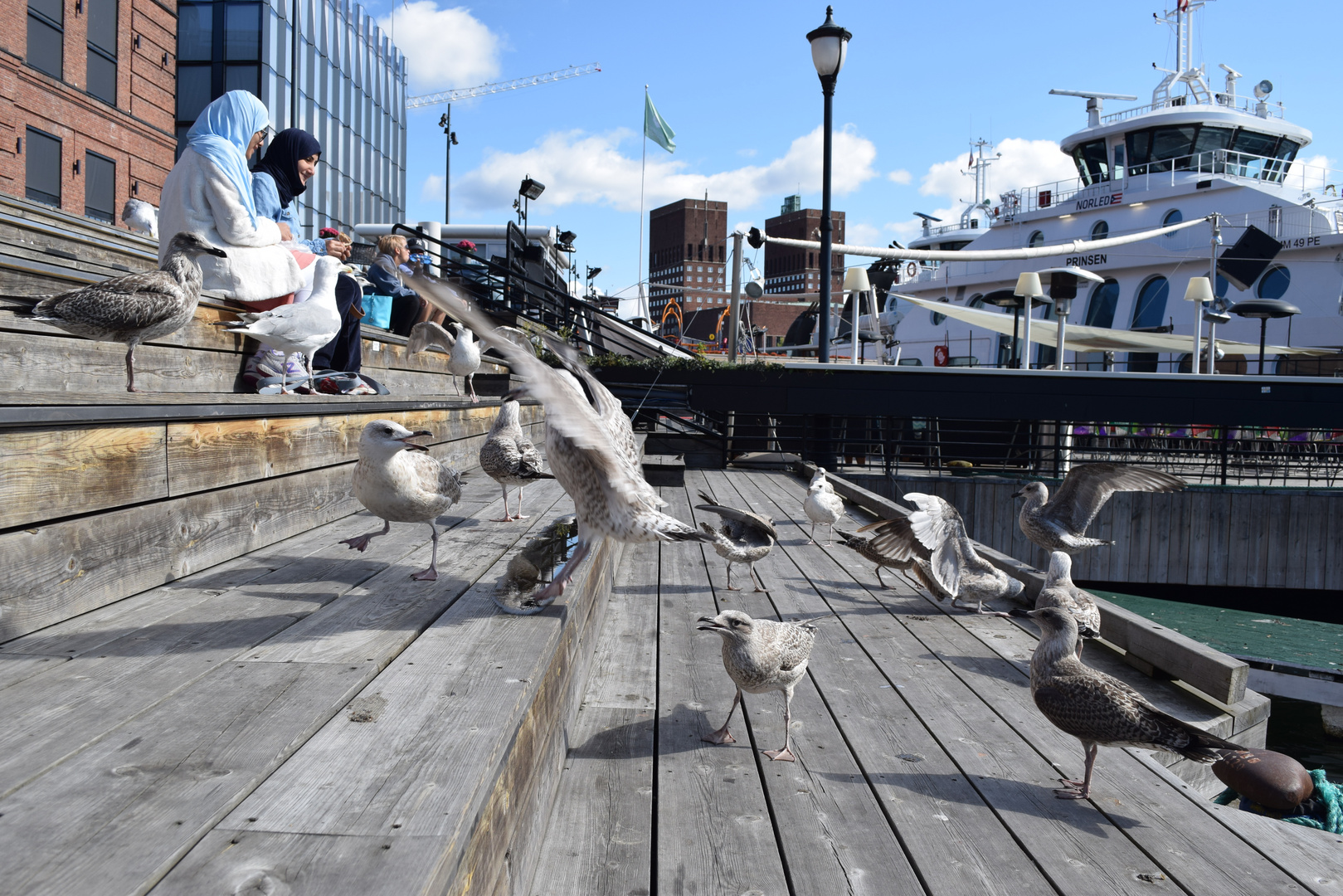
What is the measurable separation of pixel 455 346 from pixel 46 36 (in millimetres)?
17922

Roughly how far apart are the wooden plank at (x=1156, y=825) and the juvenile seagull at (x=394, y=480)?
2215 millimetres

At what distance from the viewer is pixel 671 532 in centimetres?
299

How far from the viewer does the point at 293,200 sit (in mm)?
5758

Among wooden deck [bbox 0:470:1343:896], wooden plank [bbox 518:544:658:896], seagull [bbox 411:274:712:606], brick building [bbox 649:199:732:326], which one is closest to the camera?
wooden deck [bbox 0:470:1343:896]

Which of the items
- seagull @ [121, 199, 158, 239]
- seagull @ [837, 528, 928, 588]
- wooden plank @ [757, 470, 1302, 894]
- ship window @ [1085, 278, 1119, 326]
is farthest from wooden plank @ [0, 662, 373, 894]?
ship window @ [1085, 278, 1119, 326]

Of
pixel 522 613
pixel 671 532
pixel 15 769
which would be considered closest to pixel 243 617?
pixel 522 613

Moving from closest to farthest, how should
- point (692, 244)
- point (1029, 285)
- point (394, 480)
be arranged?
point (394, 480)
point (1029, 285)
point (692, 244)

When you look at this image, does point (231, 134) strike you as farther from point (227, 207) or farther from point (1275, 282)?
point (1275, 282)

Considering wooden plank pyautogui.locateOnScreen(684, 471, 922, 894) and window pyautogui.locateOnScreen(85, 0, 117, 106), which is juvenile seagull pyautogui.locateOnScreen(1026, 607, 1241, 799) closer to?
wooden plank pyautogui.locateOnScreen(684, 471, 922, 894)

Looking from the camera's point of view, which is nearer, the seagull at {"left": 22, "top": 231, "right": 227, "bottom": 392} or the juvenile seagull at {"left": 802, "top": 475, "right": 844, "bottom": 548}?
the seagull at {"left": 22, "top": 231, "right": 227, "bottom": 392}

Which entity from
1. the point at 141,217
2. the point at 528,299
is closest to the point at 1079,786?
the point at 141,217

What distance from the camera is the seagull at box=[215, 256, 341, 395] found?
161 inches

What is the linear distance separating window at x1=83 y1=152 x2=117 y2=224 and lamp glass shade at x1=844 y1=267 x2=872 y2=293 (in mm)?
18322

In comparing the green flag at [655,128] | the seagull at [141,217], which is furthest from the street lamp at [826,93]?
the green flag at [655,128]
